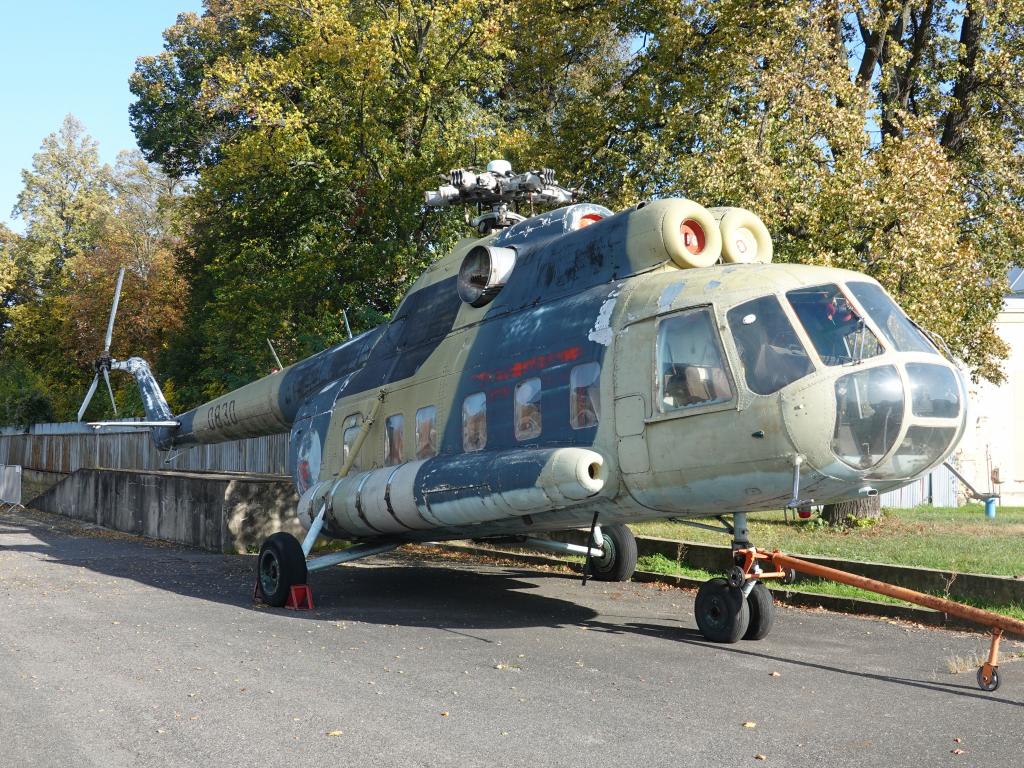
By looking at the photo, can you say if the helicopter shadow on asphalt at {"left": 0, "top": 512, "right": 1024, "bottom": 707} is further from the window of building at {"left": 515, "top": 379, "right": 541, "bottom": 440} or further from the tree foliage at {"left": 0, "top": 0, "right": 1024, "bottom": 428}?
the tree foliage at {"left": 0, "top": 0, "right": 1024, "bottom": 428}

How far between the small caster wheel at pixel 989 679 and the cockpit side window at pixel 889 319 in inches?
99.4

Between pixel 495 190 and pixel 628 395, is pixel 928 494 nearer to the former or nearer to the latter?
pixel 495 190

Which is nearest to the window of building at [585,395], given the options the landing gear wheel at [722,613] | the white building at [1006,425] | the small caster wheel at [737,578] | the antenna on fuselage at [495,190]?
the small caster wheel at [737,578]

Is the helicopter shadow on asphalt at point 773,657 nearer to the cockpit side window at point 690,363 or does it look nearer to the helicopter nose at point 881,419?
the helicopter nose at point 881,419

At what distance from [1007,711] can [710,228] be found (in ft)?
16.0

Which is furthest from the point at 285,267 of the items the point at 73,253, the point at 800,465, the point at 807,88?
the point at 73,253

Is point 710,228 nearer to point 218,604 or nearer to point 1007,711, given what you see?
point 1007,711

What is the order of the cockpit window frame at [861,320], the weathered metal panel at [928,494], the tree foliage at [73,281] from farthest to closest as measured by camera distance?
the tree foliage at [73,281] → the weathered metal panel at [928,494] → the cockpit window frame at [861,320]

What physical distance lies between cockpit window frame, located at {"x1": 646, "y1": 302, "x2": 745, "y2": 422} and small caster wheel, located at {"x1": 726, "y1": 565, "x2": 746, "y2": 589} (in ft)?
6.01

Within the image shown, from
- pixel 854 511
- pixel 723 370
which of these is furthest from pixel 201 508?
pixel 723 370

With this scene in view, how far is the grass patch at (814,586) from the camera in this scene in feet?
34.5

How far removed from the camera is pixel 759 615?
9438 millimetres

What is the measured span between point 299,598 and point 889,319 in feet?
23.7

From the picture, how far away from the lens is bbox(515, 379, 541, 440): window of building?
952cm
